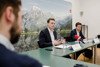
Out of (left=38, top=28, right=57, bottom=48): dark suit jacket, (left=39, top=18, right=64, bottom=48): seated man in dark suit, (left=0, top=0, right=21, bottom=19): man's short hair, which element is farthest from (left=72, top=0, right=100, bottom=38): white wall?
(left=0, top=0, right=21, bottom=19): man's short hair

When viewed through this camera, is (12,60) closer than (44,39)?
Yes

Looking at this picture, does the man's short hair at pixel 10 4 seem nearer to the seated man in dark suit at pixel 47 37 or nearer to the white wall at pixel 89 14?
the seated man in dark suit at pixel 47 37

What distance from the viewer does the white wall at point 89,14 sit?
618cm

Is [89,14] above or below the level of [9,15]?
above

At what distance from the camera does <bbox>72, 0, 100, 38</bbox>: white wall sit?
618 centimetres

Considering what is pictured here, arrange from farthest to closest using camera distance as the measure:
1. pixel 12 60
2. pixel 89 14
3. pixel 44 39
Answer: pixel 89 14
pixel 44 39
pixel 12 60

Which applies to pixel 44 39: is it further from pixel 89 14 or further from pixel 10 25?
pixel 89 14

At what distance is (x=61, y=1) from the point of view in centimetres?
523

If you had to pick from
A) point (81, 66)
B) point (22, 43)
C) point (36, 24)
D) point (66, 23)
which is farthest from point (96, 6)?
point (81, 66)

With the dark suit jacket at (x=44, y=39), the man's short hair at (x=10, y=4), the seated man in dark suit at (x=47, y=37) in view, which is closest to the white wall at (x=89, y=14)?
the seated man in dark suit at (x=47, y=37)

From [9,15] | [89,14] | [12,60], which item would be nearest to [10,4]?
[9,15]

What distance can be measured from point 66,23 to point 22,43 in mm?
2624

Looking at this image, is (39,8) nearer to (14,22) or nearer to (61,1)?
(61,1)

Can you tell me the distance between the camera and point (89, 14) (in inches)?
253
